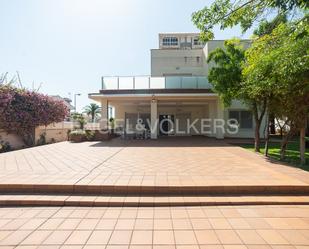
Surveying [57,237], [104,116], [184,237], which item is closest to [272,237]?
[184,237]

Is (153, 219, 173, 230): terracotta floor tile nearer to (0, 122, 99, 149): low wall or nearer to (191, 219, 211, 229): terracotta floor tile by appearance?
(191, 219, 211, 229): terracotta floor tile

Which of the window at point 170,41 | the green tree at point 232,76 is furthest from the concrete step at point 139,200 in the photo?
the window at point 170,41

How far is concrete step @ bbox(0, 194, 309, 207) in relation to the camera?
17.2ft

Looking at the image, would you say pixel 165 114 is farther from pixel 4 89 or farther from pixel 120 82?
pixel 4 89

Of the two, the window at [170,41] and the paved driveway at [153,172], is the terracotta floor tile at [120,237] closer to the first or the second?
the paved driveway at [153,172]

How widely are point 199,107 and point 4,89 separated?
48.0ft

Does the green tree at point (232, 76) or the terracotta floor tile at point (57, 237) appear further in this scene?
the green tree at point (232, 76)

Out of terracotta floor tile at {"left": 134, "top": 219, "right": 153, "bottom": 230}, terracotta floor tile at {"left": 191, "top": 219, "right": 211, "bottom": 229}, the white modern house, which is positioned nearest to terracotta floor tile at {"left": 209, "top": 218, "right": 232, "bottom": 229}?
terracotta floor tile at {"left": 191, "top": 219, "right": 211, "bottom": 229}

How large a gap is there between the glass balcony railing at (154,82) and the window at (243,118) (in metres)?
3.86

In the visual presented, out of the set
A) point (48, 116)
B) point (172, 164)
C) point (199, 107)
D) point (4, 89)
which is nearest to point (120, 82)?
point (48, 116)

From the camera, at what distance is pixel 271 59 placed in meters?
7.87

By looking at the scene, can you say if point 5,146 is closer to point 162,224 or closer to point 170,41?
point 162,224

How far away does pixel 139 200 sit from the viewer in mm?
5383

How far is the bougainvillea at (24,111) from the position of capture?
1465 cm
